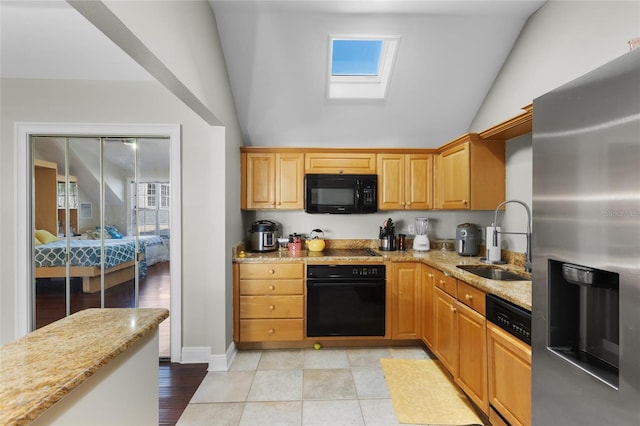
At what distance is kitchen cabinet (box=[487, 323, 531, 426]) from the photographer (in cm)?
148

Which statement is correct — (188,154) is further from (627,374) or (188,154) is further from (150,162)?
(627,374)

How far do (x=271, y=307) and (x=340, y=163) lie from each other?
1674 mm

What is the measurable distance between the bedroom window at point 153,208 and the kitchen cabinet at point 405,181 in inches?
88.7

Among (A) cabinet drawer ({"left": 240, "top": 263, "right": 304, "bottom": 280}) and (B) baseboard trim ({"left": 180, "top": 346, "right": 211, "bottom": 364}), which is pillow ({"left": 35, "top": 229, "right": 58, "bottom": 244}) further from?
(A) cabinet drawer ({"left": 240, "top": 263, "right": 304, "bottom": 280})

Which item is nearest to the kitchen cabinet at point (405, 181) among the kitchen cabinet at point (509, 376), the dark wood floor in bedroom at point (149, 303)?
the kitchen cabinet at point (509, 376)

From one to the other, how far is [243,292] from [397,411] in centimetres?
165

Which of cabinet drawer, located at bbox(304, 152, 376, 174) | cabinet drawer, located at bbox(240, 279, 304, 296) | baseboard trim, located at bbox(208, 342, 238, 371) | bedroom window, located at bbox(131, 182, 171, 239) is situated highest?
cabinet drawer, located at bbox(304, 152, 376, 174)

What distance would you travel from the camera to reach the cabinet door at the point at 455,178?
2750 millimetres

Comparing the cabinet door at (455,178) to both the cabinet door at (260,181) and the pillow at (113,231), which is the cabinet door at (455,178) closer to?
the cabinet door at (260,181)

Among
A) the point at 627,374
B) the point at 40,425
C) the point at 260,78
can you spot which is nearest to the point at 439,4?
the point at 260,78

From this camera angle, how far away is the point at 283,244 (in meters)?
3.46

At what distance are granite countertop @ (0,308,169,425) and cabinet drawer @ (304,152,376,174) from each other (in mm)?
2383

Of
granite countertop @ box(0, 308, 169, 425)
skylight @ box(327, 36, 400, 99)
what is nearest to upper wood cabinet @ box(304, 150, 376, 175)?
skylight @ box(327, 36, 400, 99)

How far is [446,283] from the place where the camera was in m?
2.39
